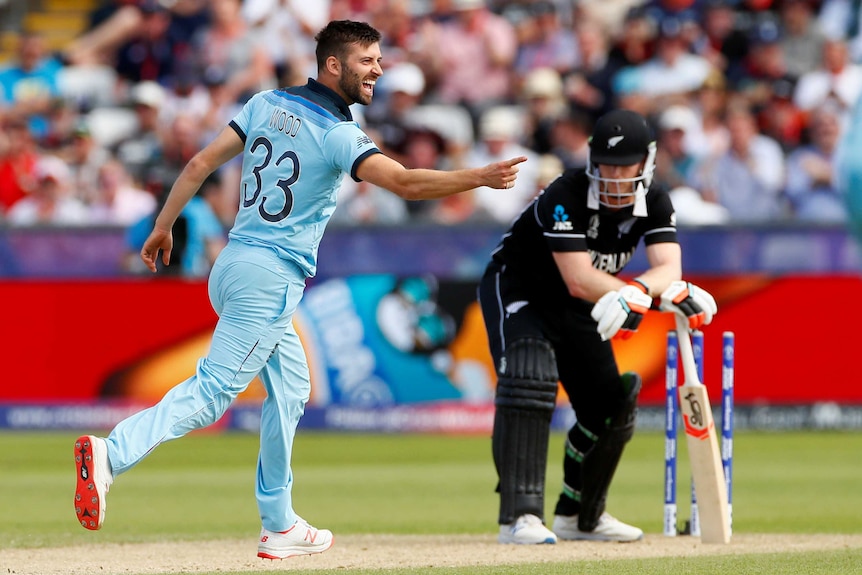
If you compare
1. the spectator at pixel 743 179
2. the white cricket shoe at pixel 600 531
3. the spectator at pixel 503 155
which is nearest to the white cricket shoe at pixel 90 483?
the white cricket shoe at pixel 600 531

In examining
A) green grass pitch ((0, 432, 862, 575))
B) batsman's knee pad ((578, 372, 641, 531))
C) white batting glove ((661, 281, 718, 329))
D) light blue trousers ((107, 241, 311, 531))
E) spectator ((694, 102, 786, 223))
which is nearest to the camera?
light blue trousers ((107, 241, 311, 531))

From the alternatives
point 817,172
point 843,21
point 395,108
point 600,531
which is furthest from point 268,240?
point 843,21

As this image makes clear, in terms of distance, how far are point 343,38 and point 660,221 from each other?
1.87 m

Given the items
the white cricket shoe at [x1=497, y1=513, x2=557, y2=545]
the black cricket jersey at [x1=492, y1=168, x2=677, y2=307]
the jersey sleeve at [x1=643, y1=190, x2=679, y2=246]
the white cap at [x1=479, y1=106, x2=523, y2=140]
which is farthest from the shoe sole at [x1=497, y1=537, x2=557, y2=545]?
the white cap at [x1=479, y1=106, x2=523, y2=140]

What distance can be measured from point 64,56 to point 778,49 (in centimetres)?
878

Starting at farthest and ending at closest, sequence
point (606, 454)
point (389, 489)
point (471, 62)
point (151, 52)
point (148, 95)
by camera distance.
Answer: point (151, 52) < point (471, 62) < point (148, 95) < point (389, 489) < point (606, 454)

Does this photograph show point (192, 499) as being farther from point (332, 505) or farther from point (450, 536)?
point (450, 536)

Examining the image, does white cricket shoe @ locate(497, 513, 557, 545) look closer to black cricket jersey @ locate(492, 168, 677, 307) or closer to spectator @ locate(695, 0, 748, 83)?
black cricket jersey @ locate(492, 168, 677, 307)

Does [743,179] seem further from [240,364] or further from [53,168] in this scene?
[240,364]

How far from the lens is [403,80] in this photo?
53.4 ft

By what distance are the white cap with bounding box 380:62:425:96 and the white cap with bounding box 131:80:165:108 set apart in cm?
262

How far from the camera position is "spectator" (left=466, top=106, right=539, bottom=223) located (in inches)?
583

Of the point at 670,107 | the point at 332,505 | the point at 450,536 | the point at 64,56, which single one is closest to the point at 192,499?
the point at 332,505

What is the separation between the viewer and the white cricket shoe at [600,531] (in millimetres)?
7613
